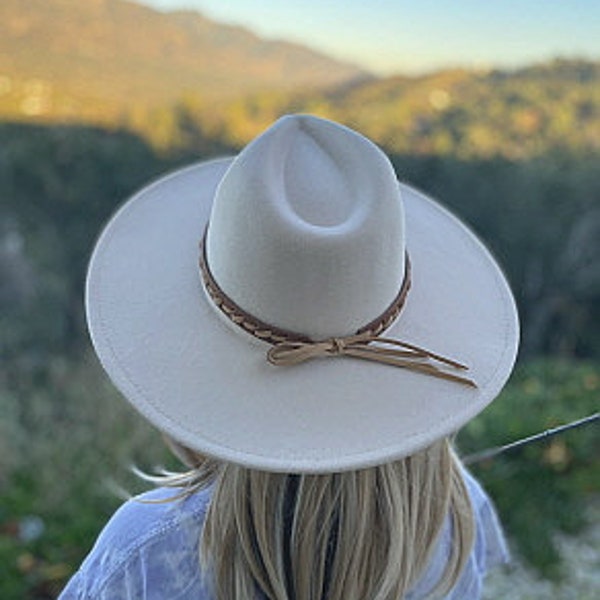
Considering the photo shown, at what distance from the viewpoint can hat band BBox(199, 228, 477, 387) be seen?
1.03 m

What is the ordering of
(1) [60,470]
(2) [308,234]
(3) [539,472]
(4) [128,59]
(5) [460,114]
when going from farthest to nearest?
(4) [128,59], (5) [460,114], (1) [60,470], (3) [539,472], (2) [308,234]

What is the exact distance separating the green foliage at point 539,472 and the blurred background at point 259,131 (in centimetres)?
2

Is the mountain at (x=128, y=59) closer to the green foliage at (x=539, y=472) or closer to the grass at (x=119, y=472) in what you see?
the grass at (x=119, y=472)

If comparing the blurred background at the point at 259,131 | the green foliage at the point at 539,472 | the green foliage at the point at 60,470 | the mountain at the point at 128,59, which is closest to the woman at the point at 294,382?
the green foliage at the point at 60,470

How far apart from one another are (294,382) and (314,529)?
0.17 meters

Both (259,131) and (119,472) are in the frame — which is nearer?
(119,472)

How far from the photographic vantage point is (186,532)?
43.4 inches

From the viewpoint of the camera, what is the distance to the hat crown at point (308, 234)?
1016 millimetres

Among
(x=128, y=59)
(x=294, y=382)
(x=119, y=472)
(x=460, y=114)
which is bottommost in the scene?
(x=128, y=59)

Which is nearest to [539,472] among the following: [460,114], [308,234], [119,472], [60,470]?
[119,472]

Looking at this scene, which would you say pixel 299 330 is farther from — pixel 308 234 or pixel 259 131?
pixel 259 131

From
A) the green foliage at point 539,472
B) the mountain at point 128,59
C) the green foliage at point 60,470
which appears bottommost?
the mountain at point 128,59

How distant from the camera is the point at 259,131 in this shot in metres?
6.11

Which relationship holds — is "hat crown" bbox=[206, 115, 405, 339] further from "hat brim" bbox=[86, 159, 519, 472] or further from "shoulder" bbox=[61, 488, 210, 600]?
"shoulder" bbox=[61, 488, 210, 600]
